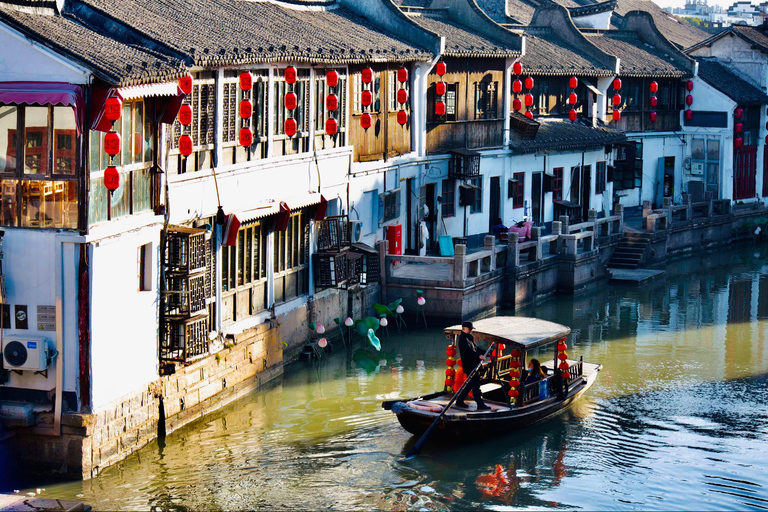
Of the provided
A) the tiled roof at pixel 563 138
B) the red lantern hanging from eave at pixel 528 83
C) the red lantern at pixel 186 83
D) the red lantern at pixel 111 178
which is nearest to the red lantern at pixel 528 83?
the red lantern hanging from eave at pixel 528 83

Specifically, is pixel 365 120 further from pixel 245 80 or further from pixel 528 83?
pixel 528 83

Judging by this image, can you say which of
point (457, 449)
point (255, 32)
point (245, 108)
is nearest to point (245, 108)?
point (245, 108)

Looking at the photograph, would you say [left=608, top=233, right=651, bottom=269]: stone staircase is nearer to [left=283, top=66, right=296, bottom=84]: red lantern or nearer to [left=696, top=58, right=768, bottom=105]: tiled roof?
→ [left=696, top=58, right=768, bottom=105]: tiled roof

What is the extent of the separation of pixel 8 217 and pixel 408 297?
1394 centimetres

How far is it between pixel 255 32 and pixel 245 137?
10.9 ft

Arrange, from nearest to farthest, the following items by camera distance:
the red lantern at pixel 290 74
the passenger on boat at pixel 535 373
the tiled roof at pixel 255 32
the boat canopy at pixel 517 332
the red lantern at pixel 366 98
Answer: the boat canopy at pixel 517 332 → the tiled roof at pixel 255 32 → the passenger on boat at pixel 535 373 → the red lantern at pixel 290 74 → the red lantern at pixel 366 98

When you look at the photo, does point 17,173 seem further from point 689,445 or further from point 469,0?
point 469,0

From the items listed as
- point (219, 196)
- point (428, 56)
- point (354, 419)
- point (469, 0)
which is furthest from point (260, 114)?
point (469, 0)

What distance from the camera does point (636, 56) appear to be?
158 ft

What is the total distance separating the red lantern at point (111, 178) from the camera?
60.1 ft

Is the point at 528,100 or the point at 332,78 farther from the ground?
the point at 528,100

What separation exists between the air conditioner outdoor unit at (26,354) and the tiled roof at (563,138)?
75.4ft

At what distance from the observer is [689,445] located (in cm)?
2131

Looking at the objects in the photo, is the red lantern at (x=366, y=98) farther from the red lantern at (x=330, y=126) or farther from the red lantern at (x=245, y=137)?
the red lantern at (x=245, y=137)
